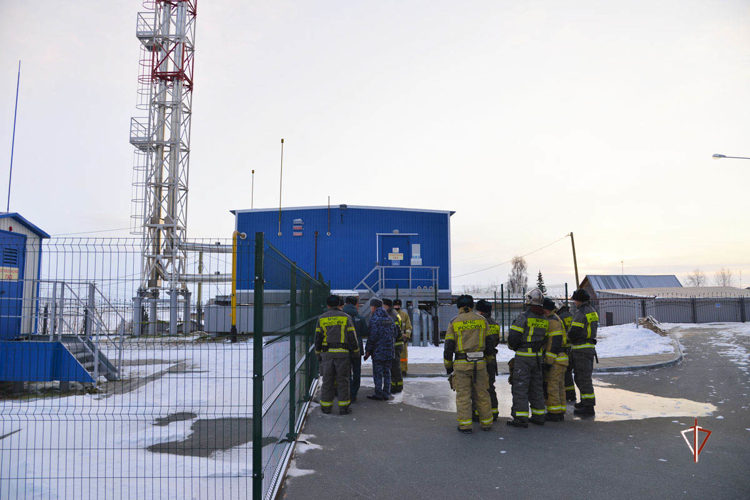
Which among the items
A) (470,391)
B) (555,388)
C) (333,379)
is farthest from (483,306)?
(333,379)

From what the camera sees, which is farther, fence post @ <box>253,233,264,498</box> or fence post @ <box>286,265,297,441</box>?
fence post @ <box>286,265,297,441</box>

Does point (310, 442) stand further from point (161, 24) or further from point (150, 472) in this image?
point (161, 24)

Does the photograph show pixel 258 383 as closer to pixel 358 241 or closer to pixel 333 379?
pixel 333 379

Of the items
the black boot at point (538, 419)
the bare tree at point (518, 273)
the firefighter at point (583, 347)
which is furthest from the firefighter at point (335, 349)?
the bare tree at point (518, 273)

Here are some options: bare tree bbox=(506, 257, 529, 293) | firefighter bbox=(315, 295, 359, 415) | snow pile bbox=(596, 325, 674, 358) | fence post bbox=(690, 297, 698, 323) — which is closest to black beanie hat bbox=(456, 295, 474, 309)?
firefighter bbox=(315, 295, 359, 415)

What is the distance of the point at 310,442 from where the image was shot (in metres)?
6.25

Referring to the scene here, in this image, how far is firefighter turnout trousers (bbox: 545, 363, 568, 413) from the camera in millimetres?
7395

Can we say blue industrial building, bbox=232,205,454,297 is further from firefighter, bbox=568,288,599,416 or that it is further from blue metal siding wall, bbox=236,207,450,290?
firefighter, bbox=568,288,599,416

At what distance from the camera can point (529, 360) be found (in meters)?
7.10

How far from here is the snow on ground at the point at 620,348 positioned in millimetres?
15087

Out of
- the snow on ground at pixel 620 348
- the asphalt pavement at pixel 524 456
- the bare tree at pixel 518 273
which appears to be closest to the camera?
the asphalt pavement at pixel 524 456

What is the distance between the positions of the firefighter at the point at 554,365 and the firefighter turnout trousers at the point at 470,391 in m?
1.20

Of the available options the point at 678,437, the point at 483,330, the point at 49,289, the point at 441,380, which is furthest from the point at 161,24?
the point at 678,437

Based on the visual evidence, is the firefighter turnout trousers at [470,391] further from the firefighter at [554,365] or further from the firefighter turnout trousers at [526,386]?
the firefighter at [554,365]
